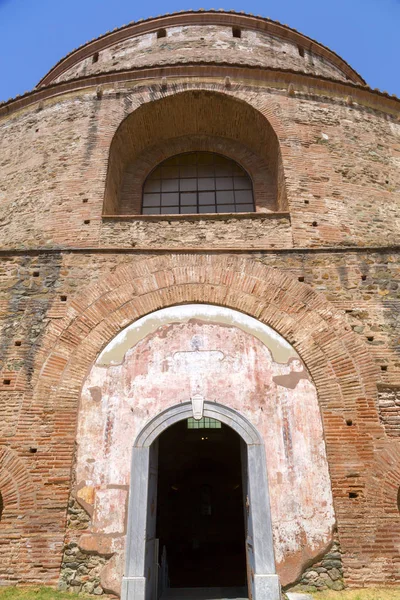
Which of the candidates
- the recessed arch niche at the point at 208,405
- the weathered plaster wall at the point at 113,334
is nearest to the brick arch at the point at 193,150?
the weathered plaster wall at the point at 113,334

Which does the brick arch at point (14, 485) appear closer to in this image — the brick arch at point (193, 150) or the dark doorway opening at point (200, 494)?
the brick arch at point (193, 150)

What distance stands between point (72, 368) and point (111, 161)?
436cm

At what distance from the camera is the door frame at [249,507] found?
4.52 metres

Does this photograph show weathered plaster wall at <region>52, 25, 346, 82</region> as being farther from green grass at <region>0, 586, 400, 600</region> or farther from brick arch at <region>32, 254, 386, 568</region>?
green grass at <region>0, 586, 400, 600</region>

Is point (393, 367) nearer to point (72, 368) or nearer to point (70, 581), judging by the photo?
point (72, 368)

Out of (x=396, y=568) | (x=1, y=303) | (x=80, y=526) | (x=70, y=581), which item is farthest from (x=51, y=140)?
(x=396, y=568)

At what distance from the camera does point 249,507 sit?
16.5ft

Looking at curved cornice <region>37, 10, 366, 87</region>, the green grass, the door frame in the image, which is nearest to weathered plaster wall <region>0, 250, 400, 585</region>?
the green grass

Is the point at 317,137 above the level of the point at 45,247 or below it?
above

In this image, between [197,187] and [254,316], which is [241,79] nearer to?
[197,187]

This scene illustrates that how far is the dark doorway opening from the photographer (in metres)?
10.7

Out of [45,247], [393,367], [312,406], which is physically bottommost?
[312,406]

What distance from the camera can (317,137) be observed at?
816 centimetres

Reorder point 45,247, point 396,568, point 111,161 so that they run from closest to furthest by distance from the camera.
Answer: point 396,568 → point 45,247 → point 111,161
